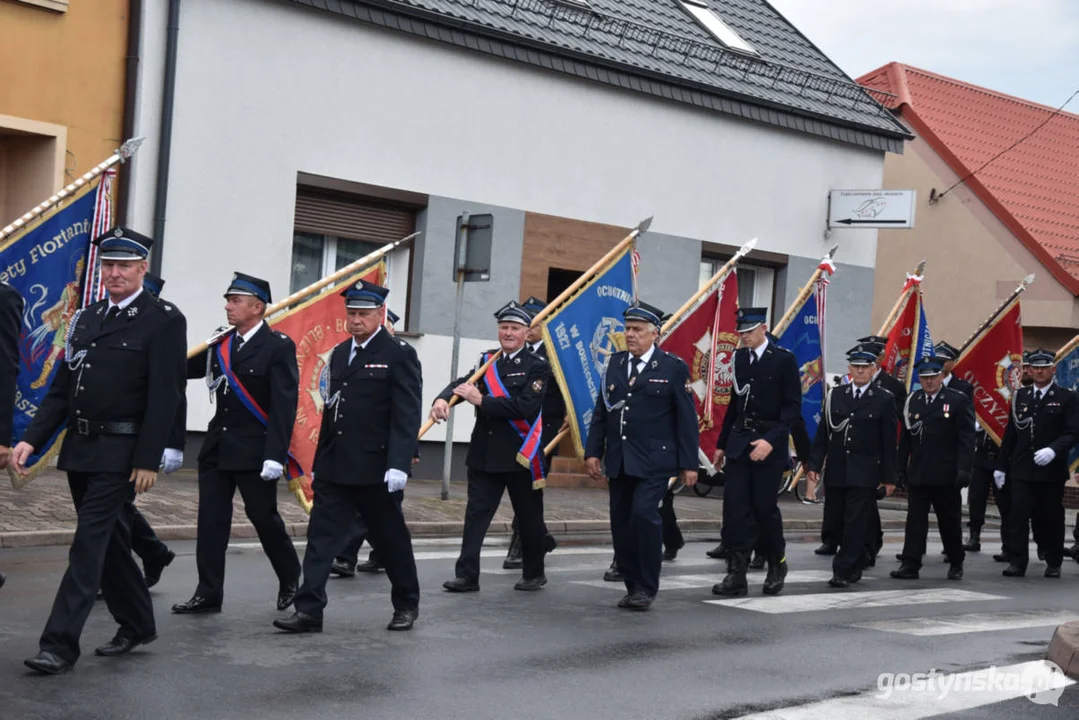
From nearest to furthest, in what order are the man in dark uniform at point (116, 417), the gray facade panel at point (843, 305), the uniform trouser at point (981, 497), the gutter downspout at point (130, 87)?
1. the man in dark uniform at point (116, 417)
2. the uniform trouser at point (981, 497)
3. the gutter downspout at point (130, 87)
4. the gray facade panel at point (843, 305)

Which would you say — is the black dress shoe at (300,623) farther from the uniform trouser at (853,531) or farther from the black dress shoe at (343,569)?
the uniform trouser at (853,531)

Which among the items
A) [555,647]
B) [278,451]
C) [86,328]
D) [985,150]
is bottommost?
[555,647]

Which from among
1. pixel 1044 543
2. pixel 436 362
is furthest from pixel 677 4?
pixel 1044 543

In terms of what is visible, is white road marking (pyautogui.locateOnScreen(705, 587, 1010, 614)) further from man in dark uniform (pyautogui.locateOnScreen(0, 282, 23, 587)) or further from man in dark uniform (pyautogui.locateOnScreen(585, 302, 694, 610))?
man in dark uniform (pyautogui.locateOnScreen(0, 282, 23, 587))

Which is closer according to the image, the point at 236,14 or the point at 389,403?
the point at 389,403

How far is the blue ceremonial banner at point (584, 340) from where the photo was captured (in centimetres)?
1148

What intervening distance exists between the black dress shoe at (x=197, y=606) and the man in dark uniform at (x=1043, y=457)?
772cm

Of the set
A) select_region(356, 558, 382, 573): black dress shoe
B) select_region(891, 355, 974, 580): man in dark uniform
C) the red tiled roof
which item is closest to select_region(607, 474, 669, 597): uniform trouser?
select_region(356, 558, 382, 573): black dress shoe

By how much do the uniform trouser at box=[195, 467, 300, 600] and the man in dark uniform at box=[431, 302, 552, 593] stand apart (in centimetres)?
165

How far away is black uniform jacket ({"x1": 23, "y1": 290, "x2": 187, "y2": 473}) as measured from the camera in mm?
6891

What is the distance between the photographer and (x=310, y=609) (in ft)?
26.0

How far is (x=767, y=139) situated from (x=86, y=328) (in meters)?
16.9

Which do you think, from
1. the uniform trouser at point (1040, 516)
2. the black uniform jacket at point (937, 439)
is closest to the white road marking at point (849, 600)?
the black uniform jacket at point (937, 439)

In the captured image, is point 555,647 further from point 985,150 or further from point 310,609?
point 985,150
